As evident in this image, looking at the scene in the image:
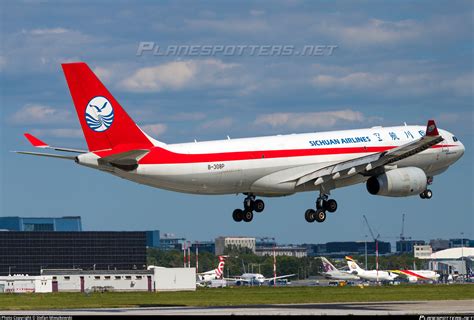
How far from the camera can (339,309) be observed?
82.4 m

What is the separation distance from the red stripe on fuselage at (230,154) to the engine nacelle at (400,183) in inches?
108

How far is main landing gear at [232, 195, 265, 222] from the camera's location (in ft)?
298

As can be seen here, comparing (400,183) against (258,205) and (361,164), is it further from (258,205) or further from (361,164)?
(258,205)

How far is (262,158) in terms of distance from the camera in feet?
282

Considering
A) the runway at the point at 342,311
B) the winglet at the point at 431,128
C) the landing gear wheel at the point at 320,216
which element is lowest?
→ the runway at the point at 342,311

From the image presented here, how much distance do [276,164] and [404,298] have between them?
79.4 ft

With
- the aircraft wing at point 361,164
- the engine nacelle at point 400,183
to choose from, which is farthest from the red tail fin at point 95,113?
the engine nacelle at point 400,183

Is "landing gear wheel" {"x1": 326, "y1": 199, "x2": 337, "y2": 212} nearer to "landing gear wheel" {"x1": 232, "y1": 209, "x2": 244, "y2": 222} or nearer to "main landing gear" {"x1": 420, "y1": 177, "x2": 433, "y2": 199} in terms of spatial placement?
"landing gear wheel" {"x1": 232, "y1": 209, "x2": 244, "y2": 222}

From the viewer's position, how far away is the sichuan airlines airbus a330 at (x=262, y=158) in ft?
263

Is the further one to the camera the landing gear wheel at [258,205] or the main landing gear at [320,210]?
the landing gear wheel at [258,205]

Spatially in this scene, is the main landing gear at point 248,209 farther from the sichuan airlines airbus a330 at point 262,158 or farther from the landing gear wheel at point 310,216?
the landing gear wheel at point 310,216

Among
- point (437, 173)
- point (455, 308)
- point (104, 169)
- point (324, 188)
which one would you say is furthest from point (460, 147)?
point (104, 169)

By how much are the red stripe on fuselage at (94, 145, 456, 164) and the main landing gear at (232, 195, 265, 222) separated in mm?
5678

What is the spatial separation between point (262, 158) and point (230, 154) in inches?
127
